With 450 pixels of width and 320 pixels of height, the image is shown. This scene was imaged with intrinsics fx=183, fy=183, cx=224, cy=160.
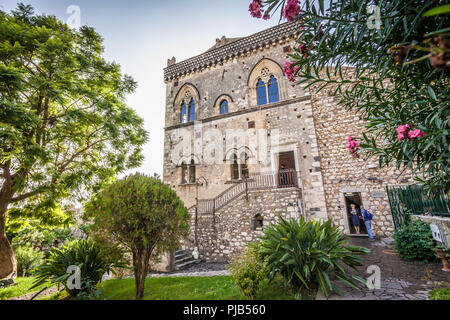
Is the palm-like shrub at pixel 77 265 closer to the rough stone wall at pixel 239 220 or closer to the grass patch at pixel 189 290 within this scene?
the grass patch at pixel 189 290

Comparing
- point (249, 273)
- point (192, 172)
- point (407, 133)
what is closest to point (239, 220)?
point (249, 273)

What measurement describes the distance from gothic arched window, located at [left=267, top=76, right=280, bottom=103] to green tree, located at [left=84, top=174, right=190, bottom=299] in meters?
10.1

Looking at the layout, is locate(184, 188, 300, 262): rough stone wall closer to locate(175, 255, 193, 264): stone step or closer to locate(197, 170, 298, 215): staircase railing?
locate(175, 255, 193, 264): stone step

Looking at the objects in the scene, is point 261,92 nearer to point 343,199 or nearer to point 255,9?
point 343,199

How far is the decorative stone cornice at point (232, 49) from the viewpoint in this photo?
12492 millimetres

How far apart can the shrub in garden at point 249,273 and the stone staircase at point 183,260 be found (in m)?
5.50

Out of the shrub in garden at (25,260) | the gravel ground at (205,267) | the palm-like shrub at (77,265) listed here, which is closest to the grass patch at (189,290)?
the palm-like shrub at (77,265)

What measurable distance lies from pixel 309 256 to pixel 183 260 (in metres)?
7.16

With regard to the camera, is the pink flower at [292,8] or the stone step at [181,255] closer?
the pink flower at [292,8]

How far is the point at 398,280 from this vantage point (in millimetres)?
4055

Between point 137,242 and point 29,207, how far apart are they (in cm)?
793

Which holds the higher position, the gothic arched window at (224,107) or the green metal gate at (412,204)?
the gothic arched window at (224,107)

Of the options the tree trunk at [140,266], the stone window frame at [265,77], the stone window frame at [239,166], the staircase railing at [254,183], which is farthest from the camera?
the stone window frame at [265,77]

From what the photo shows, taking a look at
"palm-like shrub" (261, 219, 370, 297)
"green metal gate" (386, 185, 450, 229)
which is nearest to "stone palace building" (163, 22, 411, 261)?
"green metal gate" (386, 185, 450, 229)
